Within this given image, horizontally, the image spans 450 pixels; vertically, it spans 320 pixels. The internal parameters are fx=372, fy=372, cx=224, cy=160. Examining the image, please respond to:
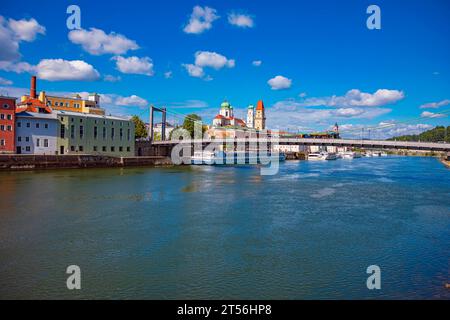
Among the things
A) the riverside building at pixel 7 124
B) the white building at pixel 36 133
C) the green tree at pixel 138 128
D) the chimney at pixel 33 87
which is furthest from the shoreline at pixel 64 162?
the chimney at pixel 33 87

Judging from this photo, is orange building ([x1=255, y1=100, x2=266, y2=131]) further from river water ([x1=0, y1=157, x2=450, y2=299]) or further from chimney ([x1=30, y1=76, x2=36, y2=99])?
river water ([x1=0, y1=157, x2=450, y2=299])

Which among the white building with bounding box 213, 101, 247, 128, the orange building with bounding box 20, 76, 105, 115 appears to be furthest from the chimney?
the white building with bounding box 213, 101, 247, 128

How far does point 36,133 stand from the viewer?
35.7m

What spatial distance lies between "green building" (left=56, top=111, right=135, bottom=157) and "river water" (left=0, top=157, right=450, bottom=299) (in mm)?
19858

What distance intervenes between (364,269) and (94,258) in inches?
254

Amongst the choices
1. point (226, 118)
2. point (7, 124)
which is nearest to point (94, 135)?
point (7, 124)

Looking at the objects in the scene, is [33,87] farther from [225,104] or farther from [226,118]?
[225,104]

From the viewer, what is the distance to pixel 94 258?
9164mm

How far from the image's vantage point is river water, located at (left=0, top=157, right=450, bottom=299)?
7.43 metres

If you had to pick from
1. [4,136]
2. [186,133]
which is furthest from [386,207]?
[186,133]

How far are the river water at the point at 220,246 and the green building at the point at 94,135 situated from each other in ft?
65.2

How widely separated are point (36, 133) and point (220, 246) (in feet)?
103
